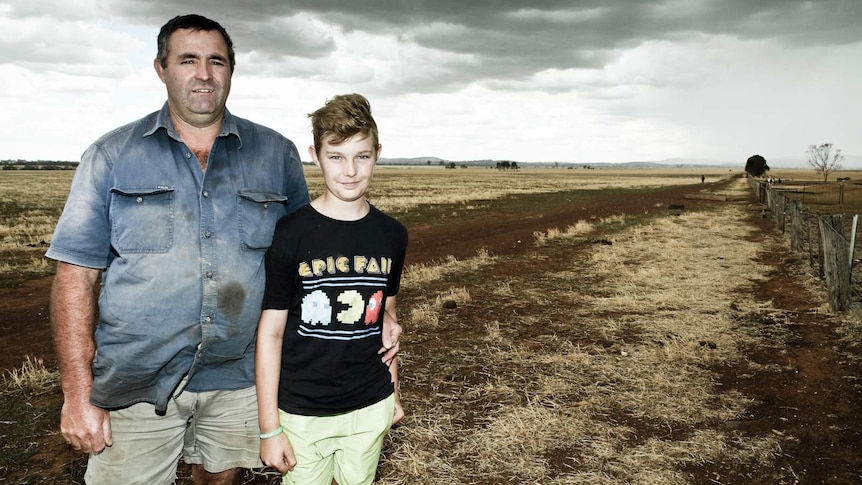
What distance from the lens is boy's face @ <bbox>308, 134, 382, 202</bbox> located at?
7.54 ft

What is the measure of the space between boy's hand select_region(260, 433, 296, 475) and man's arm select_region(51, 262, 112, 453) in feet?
2.41

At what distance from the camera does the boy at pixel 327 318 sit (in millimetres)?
2254

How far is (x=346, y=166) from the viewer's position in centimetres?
229

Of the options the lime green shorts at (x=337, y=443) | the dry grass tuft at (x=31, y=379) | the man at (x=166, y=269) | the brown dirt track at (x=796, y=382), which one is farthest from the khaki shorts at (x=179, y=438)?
the dry grass tuft at (x=31, y=379)

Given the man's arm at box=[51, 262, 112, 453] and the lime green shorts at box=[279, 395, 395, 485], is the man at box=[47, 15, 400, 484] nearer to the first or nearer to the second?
the man's arm at box=[51, 262, 112, 453]

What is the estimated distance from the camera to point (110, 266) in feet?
7.56

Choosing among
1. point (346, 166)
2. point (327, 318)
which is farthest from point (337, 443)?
point (346, 166)

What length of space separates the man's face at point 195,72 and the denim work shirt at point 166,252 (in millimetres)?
120

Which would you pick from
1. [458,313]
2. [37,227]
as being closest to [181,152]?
[458,313]

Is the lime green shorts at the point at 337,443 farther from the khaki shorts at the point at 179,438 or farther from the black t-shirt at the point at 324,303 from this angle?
the khaki shorts at the point at 179,438

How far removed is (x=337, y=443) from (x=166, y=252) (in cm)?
120

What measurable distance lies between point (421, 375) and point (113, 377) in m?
4.02

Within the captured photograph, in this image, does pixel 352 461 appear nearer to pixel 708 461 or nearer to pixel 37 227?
pixel 708 461

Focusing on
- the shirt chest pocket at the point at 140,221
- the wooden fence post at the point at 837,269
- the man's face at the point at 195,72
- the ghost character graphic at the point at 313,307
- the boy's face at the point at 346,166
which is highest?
the man's face at the point at 195,72
